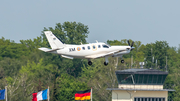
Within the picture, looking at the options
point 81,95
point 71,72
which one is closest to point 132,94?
point 81,95

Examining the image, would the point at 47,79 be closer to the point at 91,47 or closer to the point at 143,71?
the point at 143,71

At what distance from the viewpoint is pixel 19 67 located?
179m

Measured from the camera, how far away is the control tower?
314 ft

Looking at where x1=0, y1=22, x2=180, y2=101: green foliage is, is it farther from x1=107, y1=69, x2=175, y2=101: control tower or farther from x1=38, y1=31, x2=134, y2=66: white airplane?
x1=38, y1=31, x2=134, y2=66: white airplane

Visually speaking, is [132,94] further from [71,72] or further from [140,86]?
[71,72]

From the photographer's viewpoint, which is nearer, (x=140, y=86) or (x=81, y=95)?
(x=81, y=95)

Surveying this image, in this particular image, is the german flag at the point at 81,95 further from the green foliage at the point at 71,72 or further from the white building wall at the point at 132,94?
the green foliage at the point at 71,72

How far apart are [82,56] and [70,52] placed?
6.78ft

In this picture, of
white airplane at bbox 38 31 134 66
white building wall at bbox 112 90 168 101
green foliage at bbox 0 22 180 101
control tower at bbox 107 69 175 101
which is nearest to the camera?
white airplane at bbox 38 31 134 66

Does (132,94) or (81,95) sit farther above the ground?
(132,94)

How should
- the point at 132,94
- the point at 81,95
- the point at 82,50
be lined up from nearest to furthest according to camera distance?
the point at 82,50 → the point at 81,95 → the point at 132,94

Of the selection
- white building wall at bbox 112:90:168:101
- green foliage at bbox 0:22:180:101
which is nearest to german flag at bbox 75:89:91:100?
white building wall at bbox 112:90:168:101

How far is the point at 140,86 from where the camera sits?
3807 inches

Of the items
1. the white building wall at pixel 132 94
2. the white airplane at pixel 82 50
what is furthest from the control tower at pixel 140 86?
the white airplane at pixel 82 50
